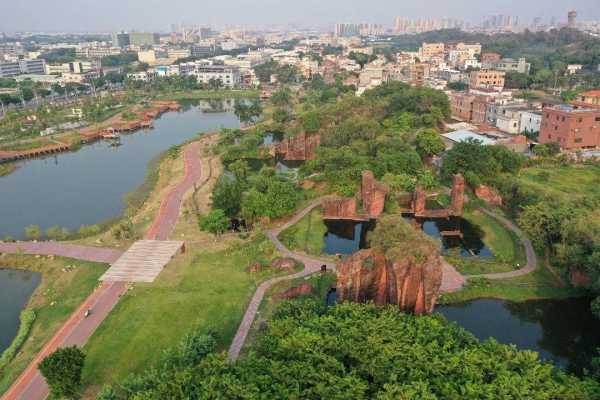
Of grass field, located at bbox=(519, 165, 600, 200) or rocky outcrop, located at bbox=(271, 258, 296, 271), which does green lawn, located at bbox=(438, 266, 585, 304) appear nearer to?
rocky outcrop, located at bbox=(271, 258, 296, 271)

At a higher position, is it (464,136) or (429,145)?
(429,145)

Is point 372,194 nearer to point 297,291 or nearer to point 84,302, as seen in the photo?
point 297,291

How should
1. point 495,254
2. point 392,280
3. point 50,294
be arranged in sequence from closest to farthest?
point 392,280
point 50,294
point 495,254

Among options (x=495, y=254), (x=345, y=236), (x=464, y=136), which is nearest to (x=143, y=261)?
(x=345, y=236)

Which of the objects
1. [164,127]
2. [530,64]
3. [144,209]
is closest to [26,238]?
[144,209]

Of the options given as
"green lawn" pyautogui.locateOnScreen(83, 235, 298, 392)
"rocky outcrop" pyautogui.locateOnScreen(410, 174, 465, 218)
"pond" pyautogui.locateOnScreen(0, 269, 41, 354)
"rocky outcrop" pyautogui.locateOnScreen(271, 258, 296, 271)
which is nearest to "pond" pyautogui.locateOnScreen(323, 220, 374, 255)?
"rocky outcrop" pyautogui.locateOnScreen(410, 174, 465, 218)

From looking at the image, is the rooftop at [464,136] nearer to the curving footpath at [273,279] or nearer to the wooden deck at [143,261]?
the curving footpath at [273,279]

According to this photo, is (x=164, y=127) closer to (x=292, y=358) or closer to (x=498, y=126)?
(x=498, y=126)
